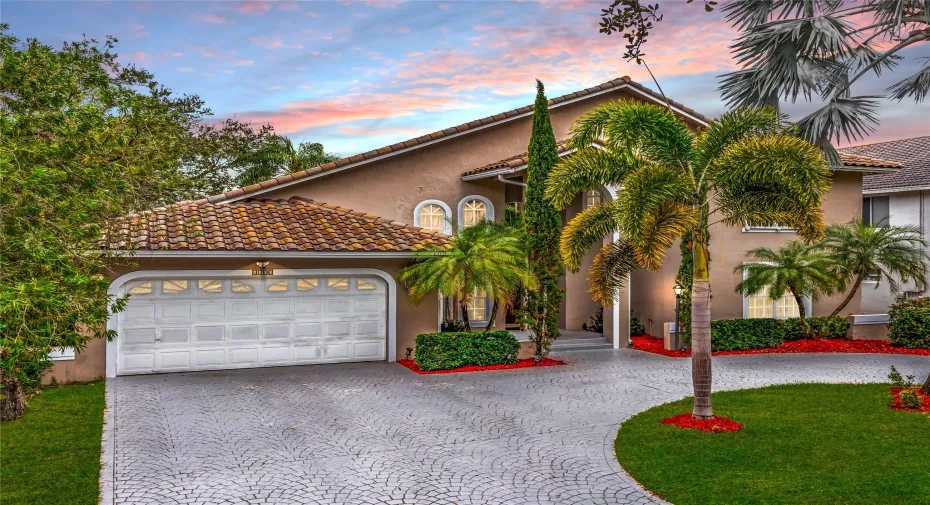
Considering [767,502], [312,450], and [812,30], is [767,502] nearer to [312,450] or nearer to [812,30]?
[312,450]

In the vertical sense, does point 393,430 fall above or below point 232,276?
below

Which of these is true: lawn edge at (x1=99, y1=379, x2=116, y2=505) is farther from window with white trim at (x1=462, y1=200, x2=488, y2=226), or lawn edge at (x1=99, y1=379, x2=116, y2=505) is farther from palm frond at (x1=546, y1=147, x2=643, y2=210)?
window with white trim at (x1=462, y1=200, x2=488, y2=226)

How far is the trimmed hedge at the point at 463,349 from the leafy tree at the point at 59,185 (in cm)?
627

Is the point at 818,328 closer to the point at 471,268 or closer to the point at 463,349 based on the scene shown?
the point at 463,349

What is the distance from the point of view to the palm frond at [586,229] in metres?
10.9

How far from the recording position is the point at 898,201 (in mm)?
24828

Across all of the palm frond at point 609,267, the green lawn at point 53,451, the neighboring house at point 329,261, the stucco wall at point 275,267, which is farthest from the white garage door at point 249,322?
the palm frond at point 609,267

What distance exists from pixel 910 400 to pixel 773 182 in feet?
15.2

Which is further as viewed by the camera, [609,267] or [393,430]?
[609,267]

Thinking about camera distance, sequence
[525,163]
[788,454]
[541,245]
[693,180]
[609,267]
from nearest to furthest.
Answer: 1. [788,454]
2. [693,180]
3. [609,267]
4. [541,245]
5. [525,163]

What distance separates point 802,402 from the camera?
11938mm

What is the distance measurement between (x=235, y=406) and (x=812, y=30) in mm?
11944

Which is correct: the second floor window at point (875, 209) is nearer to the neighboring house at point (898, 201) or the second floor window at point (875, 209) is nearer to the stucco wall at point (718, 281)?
the neighboring house at point (898, 201)

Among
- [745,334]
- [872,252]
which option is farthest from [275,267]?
[872,252]
